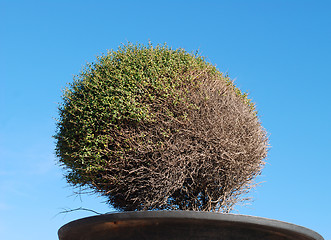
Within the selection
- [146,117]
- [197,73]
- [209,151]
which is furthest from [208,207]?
[197,73]

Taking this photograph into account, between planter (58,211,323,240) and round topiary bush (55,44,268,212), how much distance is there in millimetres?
871

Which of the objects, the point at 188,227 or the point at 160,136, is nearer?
the point at 188,227

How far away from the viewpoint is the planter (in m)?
5.26

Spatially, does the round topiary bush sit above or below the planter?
above

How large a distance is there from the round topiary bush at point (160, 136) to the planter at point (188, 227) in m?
0.87

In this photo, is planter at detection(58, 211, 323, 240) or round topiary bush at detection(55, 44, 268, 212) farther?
round topiary bush at detection(55, 44, 268, 212)

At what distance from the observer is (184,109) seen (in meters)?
6.34

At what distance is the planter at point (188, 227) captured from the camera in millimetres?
5265

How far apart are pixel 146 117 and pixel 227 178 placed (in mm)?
1667

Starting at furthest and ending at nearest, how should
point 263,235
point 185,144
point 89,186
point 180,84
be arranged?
point 89,186
point 180,84
point 185,144
point 263,235

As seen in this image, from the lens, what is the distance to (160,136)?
6.20 m

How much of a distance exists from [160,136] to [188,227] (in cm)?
152

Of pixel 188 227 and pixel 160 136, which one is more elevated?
→ pixel 160 136

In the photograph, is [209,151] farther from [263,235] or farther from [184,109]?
[263,235]
